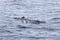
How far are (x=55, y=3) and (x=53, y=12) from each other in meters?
1.59

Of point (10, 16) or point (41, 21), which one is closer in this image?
point (41, 21)

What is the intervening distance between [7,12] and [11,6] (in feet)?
3.13

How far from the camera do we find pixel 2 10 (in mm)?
8500

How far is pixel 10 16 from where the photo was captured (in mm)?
7668

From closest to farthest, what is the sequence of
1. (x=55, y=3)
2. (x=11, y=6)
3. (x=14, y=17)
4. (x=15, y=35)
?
(x=15, y=35)
(x=14, y=17)
(x=11, y=6)
(x=55, y=3)

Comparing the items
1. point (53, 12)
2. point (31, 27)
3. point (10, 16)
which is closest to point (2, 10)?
point (10, 16)

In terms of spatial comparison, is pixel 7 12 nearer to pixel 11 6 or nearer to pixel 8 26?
pixel 11 6

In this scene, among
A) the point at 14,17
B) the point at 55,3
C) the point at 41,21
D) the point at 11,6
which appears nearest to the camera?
the point at 41,21

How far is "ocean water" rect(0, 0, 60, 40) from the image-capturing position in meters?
5.89

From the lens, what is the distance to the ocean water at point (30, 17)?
589 centimetres

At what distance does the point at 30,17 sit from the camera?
7.53 metres

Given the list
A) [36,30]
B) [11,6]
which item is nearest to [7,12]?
[11,6]

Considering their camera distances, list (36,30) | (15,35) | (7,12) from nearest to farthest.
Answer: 1. (15,35)
2. (36,30)
3. (7,12)

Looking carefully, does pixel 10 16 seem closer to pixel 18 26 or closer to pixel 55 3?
pixel 18 26
